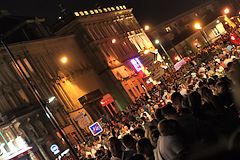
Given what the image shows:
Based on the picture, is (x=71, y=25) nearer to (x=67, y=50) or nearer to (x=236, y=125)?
(x=67, y=50)

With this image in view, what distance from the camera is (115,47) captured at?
67500 mm

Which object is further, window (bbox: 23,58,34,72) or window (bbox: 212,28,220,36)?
window (bbox: 212,28,220,36)

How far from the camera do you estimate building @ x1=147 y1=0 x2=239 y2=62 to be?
9194 centimetres

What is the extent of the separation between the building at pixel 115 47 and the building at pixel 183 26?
34.7 ft

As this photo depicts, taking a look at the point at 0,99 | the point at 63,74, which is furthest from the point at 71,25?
the point at 0,99

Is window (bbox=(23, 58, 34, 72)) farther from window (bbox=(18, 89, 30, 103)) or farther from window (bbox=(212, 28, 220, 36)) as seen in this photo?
window (bbox=(212, 28, 220, 36))

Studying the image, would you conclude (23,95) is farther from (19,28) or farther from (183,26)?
(183,26)

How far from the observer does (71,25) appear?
201 ft

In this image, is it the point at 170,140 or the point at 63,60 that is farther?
the point at 63,60

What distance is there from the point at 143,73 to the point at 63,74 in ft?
A: 61.3

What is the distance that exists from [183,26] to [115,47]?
4128cm

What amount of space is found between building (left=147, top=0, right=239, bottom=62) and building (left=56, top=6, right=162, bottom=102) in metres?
10.6

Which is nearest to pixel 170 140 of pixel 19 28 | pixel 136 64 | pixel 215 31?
pixel 19 28

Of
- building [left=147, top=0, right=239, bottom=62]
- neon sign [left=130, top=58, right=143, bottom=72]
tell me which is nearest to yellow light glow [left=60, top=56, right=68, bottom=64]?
neon sign [left=130, top=58, right=143, bottom=72]
